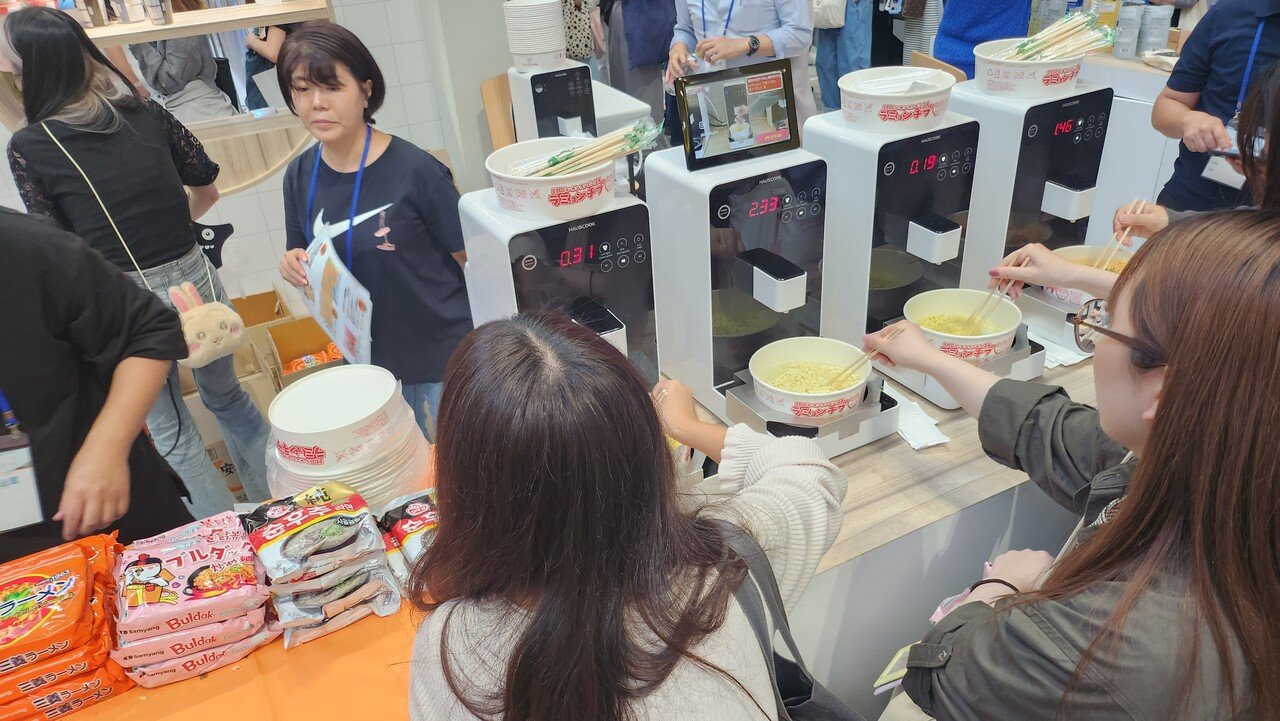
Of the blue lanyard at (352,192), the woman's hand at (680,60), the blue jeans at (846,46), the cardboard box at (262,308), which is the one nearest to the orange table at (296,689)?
the blue lanyard at (352,192)

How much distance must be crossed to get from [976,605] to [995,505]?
1.43 feet

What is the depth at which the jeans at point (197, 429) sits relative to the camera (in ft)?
7.06

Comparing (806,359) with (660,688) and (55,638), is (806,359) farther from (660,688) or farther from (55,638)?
(55,638)

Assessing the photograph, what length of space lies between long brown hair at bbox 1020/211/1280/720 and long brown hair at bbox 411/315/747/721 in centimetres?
41

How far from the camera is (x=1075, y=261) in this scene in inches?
71.8

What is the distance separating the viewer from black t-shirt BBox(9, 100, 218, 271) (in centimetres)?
197

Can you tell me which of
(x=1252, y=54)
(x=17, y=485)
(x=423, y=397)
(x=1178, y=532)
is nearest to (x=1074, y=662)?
(x=1178, y=532)

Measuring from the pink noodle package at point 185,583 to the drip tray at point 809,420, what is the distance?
0.83 meters

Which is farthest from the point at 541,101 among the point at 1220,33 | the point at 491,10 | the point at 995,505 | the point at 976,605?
the point at 976,605

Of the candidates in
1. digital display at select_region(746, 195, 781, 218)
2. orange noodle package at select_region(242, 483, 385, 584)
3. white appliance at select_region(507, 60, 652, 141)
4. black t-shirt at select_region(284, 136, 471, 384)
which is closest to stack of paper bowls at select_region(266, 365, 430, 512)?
orange noodle package at select_region(242, 483, 385, 584)

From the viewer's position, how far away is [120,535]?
1.51 m

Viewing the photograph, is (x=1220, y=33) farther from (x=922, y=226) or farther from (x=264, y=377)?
(x=264, y=377)

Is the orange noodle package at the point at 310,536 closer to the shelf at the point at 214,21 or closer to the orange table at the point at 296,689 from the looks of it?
the orange table at the point at 296,689

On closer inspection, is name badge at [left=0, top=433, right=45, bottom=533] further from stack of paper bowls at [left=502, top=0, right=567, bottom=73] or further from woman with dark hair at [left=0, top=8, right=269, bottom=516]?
stack of paper bowls at [left=502, top=0, right=567, bottom=73]
